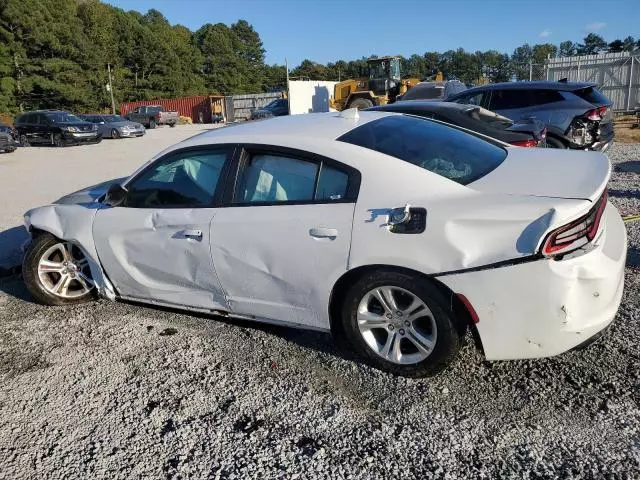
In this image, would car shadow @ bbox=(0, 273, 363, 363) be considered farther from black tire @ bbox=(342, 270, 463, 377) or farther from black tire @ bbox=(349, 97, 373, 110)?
black tire @ bbox=(349, 97, 373, 110)

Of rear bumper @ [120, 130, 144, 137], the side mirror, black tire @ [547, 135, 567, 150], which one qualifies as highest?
the side mirror

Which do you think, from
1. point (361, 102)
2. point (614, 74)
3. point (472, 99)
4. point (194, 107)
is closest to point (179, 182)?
point (472, 99)

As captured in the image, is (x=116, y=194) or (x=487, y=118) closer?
(x=116, y=194)

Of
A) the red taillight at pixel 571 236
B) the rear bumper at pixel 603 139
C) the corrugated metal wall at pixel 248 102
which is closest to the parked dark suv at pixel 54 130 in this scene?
the rear bumper at pixel 603 139

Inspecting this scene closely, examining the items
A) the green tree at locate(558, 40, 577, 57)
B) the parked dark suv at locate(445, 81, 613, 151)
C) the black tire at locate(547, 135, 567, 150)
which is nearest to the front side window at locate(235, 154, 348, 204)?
the parked dark suv at locate(445, 81, 613, 151)

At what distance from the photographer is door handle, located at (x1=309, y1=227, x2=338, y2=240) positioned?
9.89ft

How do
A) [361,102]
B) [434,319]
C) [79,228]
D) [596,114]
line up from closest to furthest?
[434,319]
[79,228]
[596,114]
[361,102]

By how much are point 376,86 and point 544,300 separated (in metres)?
25.9

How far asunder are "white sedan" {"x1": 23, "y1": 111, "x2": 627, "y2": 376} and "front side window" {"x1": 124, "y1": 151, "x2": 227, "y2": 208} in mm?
11

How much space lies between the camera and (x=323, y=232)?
120 inches

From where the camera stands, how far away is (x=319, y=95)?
3791 cm

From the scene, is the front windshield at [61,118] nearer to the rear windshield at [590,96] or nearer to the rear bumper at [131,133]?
the rear bumper at [131,133]

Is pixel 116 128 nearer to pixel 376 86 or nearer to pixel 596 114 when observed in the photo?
pixel 376 86

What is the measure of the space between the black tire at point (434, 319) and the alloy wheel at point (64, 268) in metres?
2.52
